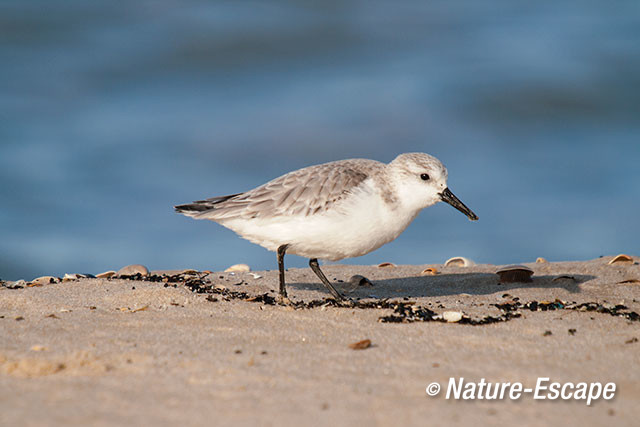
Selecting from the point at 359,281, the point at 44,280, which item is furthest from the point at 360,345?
the point at 44,280

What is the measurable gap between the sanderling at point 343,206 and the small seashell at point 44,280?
9.13ft

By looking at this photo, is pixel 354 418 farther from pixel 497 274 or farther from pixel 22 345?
pixel 497 274

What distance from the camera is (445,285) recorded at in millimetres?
7277

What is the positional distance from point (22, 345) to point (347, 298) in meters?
3.46

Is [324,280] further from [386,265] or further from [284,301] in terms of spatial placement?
[386,265]

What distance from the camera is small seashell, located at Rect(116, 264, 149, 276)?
25.6ft

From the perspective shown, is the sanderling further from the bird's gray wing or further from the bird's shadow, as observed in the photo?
the bird's shadow

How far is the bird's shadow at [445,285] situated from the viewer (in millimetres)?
6816

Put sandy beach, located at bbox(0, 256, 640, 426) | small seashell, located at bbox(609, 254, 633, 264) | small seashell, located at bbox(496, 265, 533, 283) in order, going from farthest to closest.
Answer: small seashell, located at bbox(609, 254, 633, 264) < small seashell, located at bbox(496, 265, 533, 283) < sandy beach, located at bbox(0, 256, 640, 426)

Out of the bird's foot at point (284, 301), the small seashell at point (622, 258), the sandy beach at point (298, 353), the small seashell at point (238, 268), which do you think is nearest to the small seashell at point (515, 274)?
the sandy beach at point (298, 353)

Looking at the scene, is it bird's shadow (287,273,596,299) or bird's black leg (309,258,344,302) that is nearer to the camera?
bird's black leg (309,258,344,302)

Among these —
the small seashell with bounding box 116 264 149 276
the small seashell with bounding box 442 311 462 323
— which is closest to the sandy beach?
the small seashell with bounding box 442 311 462 323

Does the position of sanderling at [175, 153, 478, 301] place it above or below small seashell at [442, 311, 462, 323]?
above

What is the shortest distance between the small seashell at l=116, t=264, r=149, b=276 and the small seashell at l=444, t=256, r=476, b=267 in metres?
4.45
